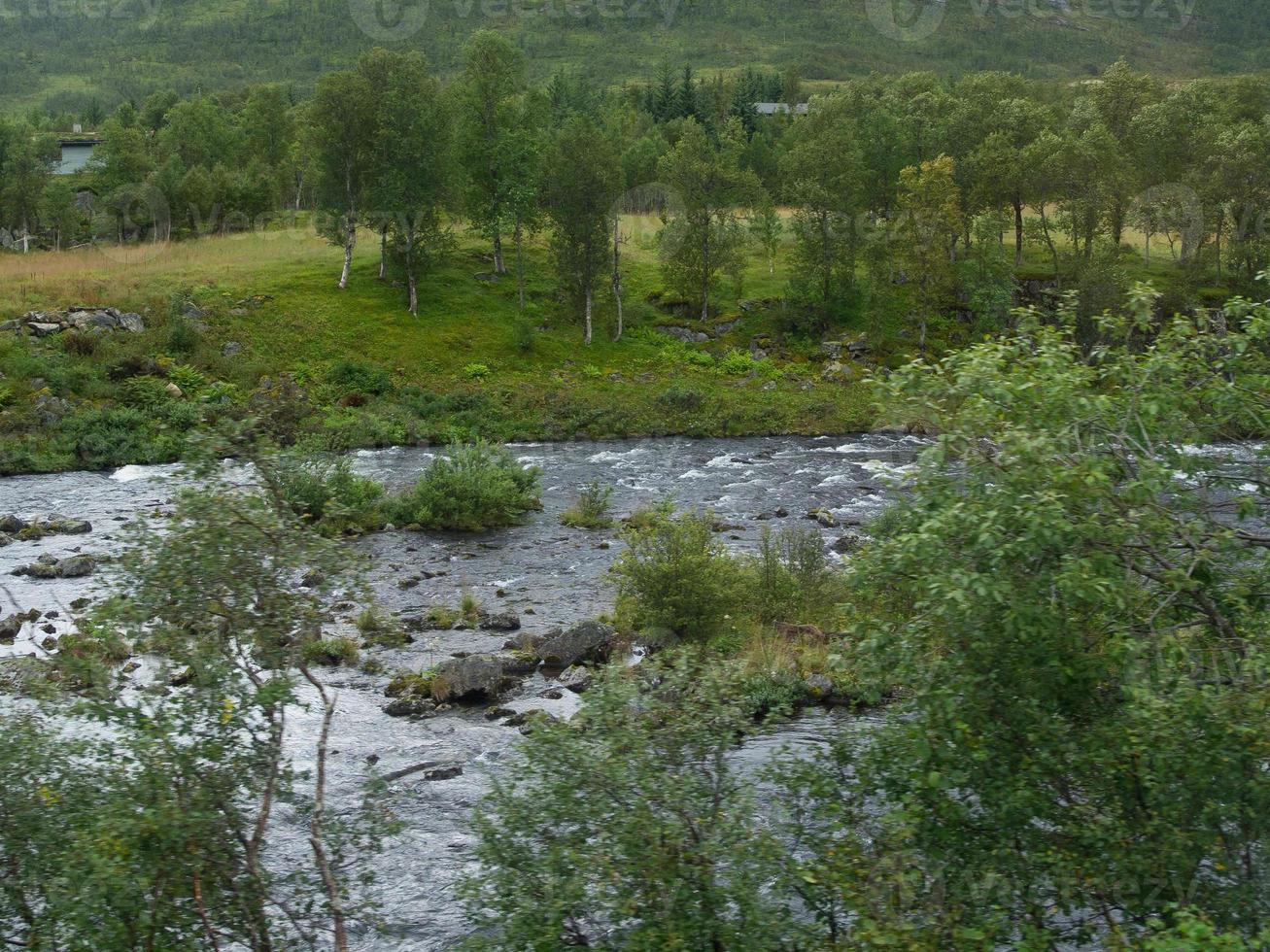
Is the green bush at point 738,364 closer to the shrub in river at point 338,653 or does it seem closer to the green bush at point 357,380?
the green bush at point 357,380

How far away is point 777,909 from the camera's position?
1123 cm

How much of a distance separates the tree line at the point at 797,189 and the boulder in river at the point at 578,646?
47359 millimetres

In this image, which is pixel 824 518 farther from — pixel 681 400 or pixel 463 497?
pixel 681 400

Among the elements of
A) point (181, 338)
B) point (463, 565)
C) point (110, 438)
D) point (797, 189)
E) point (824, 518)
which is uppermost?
point (797, 189)

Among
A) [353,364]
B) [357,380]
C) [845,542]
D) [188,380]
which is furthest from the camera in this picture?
[353,364]

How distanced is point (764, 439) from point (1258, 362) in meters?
48.2

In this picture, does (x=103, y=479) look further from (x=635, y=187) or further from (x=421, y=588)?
(x=635, y=187)

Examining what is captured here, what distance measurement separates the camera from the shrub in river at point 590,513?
131 feet

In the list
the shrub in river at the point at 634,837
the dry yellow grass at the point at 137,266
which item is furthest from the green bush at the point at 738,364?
the shrub in river at the point at 634,837

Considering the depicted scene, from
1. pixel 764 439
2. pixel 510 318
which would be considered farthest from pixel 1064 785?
pixel 510 318

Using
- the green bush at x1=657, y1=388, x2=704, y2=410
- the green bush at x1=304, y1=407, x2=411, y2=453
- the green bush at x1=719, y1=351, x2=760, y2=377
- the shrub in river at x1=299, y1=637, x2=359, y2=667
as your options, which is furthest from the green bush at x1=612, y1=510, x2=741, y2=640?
the green bush at x1=719, y1=351, x2=760, y2=377

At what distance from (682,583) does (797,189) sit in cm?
5418

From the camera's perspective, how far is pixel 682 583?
2647 cm

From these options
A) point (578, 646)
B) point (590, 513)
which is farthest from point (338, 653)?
point (590, 513)
